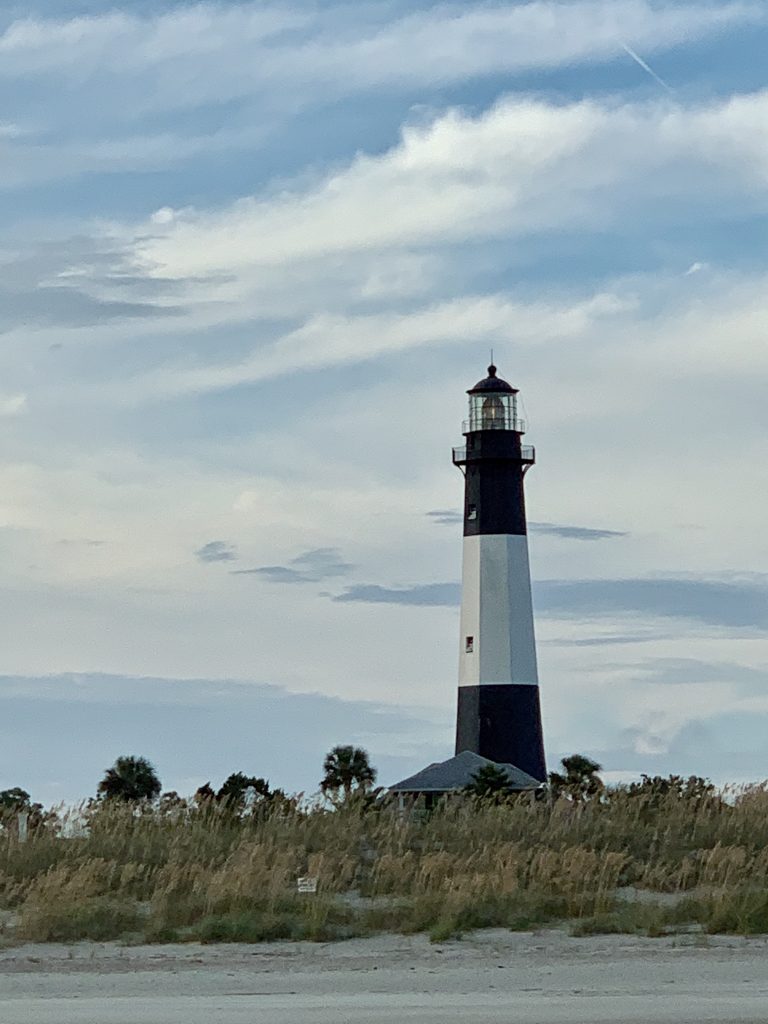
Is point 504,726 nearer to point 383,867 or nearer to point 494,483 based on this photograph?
point 494,483

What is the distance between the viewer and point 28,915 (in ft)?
61.2

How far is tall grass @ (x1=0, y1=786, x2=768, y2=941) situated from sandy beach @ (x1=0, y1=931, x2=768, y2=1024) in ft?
1.51

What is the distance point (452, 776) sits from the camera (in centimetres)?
4769

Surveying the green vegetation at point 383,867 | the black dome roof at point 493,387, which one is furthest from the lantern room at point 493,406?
the green vegetation at point 383,867

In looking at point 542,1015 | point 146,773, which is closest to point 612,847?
point 542,1015

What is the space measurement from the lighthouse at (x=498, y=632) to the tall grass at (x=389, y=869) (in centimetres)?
2520

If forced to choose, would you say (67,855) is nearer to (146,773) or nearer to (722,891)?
(722,891)

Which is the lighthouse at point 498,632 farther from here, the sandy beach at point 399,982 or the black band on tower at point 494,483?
the sandy beach at point 399,982

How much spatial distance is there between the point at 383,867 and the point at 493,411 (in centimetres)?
3315

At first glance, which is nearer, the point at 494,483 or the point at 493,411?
the point at 494,483

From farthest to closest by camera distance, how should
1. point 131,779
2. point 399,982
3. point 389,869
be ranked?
1. point 131,779
2. point 389,869
3. point 399,982

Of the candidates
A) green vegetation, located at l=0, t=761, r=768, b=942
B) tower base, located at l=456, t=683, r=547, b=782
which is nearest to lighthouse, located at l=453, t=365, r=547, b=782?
tower base, located at l=456, t=683, r=547, b=782

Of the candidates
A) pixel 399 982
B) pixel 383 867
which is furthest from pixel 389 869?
pixel 399 982

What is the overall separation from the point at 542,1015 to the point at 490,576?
36.0m
